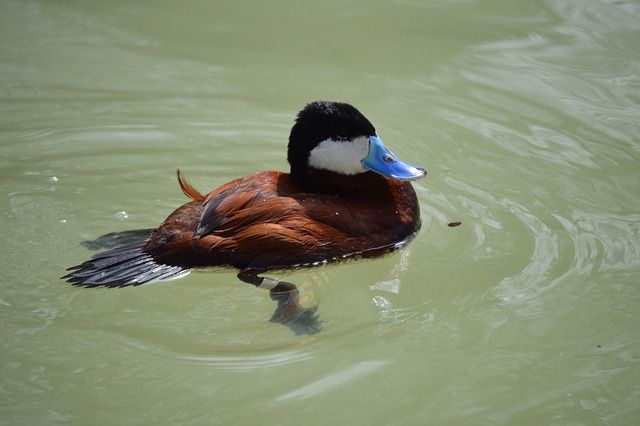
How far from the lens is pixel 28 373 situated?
3.56m

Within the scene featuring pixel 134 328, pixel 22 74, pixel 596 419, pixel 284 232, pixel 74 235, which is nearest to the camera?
pixel 596 419

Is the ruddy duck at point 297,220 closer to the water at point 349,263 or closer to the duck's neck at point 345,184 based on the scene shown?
the duck's neck at point 345,184

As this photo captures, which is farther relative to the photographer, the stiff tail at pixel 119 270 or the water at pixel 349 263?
the stiff tail at pixel 119 270

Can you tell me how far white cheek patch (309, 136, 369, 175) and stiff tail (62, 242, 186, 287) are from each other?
95 cm

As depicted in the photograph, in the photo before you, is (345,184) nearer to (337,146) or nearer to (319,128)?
(337,146)

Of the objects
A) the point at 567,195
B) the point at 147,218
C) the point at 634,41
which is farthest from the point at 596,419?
the point at 634,41

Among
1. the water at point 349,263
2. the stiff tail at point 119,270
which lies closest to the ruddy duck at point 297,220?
the stiff tail at point 119,270

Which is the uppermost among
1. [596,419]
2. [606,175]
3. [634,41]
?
[634,41]

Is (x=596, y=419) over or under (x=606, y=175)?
under

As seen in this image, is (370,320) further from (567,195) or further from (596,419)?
(567,195)

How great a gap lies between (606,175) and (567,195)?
1.33 ft

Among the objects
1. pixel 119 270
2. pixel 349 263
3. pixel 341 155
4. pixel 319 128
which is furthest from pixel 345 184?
pixel 119 270

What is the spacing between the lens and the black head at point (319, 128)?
14.8ft

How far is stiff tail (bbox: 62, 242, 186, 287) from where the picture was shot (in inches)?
161
